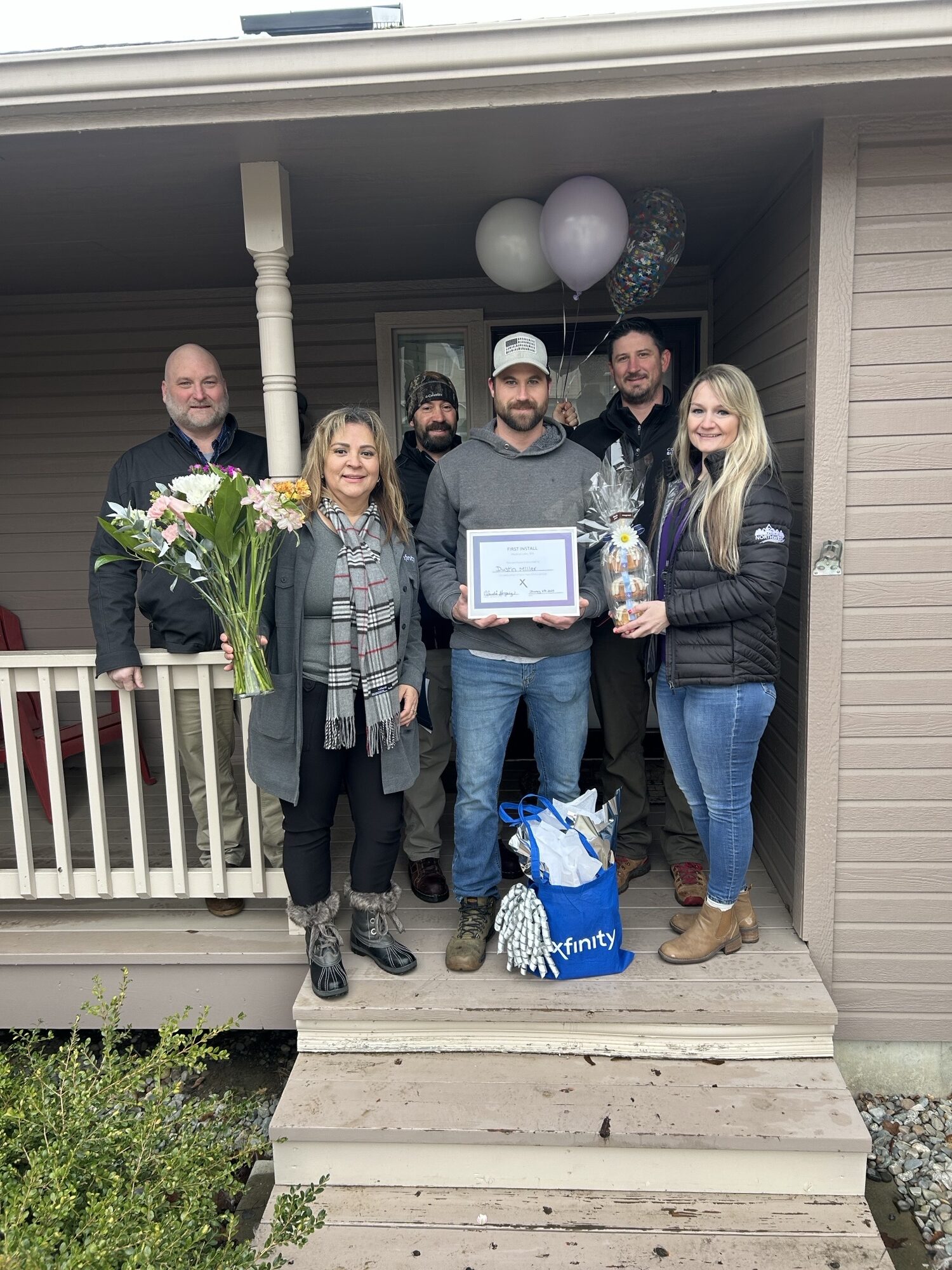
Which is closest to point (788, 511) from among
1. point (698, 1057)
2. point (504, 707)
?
point (504, 707)

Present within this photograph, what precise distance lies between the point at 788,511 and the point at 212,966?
2.22m

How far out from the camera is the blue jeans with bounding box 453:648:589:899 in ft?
8.25

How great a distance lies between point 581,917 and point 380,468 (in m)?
1.36

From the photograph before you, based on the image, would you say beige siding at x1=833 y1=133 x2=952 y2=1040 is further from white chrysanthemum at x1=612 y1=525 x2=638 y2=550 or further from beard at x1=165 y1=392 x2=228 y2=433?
beard at x1=165 y1=392 x2=228 y2=433

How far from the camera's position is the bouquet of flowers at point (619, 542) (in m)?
2.37

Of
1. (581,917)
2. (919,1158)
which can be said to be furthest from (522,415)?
(919,1158)

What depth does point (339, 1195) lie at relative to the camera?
6.98 ft

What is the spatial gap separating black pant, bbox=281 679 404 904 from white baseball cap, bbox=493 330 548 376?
3.28 ft

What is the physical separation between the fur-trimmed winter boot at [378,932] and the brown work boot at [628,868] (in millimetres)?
782

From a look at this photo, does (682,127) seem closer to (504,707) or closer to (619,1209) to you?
(504,707)

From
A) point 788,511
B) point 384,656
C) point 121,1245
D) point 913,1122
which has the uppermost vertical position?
point 788,511

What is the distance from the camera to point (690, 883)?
2.85 meters

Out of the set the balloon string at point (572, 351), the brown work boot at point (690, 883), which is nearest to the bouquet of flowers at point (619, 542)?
the brown work boot at point (690, 883)

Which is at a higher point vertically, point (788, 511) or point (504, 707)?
point (788, 511)
